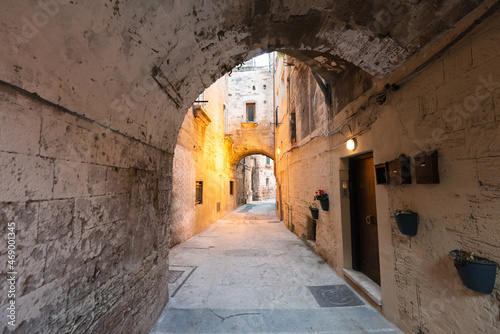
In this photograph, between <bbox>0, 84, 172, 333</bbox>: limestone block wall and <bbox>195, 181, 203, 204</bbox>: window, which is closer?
<bbox>0, 84, 172, 333</bbox>: limestone block wall

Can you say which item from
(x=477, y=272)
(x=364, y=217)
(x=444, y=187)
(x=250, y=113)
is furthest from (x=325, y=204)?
(x=250, y=113)

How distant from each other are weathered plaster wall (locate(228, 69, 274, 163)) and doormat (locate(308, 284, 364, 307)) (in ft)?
31.0

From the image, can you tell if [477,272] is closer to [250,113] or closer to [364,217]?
[364,217]

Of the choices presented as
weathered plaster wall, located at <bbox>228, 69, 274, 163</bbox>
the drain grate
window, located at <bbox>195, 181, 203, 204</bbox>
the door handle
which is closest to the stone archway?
the drain grate

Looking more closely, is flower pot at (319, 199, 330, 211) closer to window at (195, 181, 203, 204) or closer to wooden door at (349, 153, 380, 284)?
wooden door at (349, 153, 380, 284)

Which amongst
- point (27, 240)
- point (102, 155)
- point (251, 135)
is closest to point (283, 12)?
point (102, 155)

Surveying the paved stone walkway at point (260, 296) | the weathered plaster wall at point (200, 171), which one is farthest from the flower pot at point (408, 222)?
the weathered plaster wall at point (200, 171)

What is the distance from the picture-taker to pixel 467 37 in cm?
171

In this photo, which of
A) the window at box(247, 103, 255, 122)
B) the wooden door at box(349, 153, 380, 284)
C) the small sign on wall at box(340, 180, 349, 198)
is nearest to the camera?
the wooden door at box(349, 153, 380, 284)

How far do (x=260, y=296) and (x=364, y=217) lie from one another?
7.08ft

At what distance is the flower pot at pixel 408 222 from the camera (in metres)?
2.19

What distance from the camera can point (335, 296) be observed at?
123 inches

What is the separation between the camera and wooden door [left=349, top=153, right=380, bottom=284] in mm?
3322

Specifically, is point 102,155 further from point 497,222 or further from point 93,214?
point 497,222
